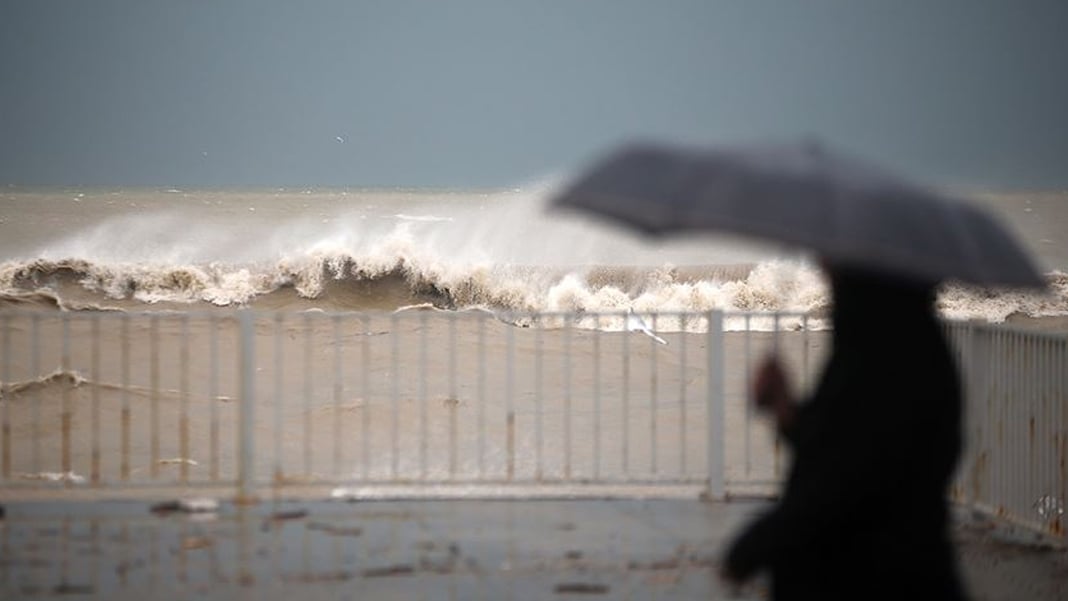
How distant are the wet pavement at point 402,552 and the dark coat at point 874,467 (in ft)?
11.8

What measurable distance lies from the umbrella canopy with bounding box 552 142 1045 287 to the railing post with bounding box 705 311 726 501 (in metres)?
5.37

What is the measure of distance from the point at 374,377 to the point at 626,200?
12.0m

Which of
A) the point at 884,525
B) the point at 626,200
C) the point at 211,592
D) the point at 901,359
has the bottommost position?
the point at 211,592

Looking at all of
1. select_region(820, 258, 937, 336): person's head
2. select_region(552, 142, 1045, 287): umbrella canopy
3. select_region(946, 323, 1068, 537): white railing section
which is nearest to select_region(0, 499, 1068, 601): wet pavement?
select_region(946, 323, 1068, 537): white railing section

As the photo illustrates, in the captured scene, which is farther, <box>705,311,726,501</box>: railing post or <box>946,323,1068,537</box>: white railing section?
<box>705,311,726,501</box>: railing post

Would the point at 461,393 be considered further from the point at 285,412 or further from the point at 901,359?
the point at 901,359

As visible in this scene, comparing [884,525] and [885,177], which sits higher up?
[885,177]

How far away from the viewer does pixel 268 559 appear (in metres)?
8.86

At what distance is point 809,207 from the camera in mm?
4715

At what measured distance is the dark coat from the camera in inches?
170

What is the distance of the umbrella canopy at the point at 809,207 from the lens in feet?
15.0

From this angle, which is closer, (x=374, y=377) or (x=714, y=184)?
(x=714, y=184)

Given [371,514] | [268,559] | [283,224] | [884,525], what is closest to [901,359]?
[884,525]

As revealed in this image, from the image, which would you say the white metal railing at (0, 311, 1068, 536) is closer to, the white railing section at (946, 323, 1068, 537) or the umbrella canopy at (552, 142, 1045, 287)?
the white railing section at (946, 323, 1068, 537)
